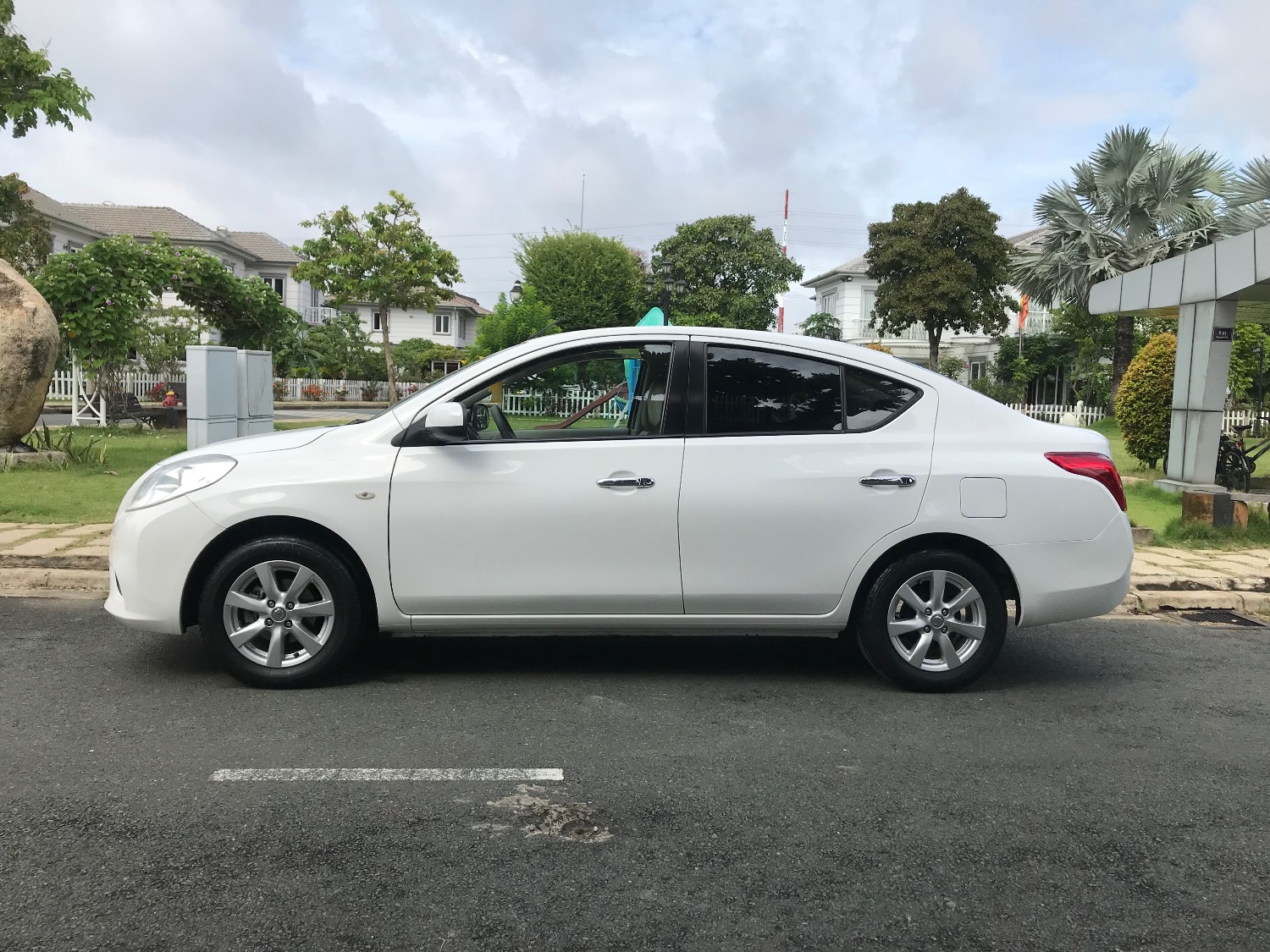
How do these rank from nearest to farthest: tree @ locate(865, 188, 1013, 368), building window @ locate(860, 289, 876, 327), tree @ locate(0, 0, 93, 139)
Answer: tree @ locate(0, 0, 93, 139) → tree @ locate(865, 188, 1013, 368) → building window @ locate(860, 289, 876, 327)

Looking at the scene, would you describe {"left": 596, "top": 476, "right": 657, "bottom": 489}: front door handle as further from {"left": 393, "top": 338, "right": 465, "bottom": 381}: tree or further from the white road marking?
{"left": 393, "top": 338, "right": 465, "bottom": 381}: tree

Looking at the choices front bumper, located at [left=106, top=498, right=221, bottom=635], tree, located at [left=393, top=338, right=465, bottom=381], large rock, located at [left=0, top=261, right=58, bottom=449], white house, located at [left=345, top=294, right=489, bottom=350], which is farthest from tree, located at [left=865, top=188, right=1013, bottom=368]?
front bumper, located at [left=106, top=498, right=221, bottom=635]

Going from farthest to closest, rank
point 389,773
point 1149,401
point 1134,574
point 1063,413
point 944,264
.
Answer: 1. point 944,264
2. point 1063,413
3. point 1149,401
4. point 1134,574
5. point 389,773

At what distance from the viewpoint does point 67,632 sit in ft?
20.1

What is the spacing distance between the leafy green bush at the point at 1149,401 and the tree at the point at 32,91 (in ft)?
66.2

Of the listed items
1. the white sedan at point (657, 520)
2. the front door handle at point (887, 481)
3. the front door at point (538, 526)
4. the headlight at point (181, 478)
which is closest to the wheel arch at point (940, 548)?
the white sedan at point (657, 520)

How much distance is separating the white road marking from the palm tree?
1188 inches

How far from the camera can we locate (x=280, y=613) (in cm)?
502

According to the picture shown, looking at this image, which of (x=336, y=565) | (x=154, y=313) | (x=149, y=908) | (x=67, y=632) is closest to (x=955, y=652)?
(x=336, y=565)

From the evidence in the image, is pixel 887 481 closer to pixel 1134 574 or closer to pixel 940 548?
pixel 940 548

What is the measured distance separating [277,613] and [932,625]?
3084 mm

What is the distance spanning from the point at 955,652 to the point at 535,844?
257cm

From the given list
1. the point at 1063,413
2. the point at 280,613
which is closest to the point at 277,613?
the point at 280,613

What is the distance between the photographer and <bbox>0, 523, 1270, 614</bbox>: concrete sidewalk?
7352mm
